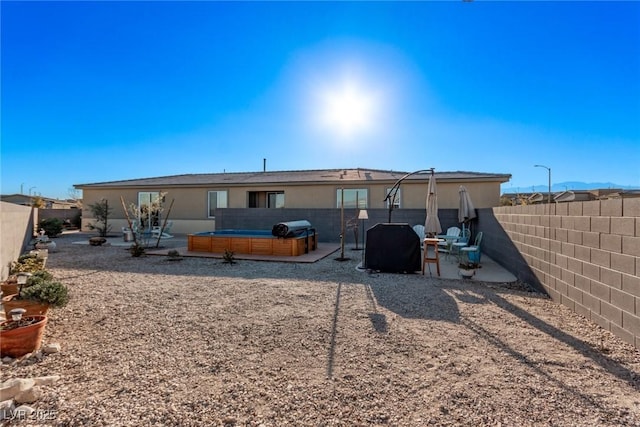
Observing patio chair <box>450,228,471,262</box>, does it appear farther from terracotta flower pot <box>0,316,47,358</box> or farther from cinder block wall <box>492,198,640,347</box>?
terracotta flower pot <box>0,316,47,358</box>

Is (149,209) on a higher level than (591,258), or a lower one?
higher

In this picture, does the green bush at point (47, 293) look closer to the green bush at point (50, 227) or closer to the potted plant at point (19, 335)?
the potted plant at point (19, 335)

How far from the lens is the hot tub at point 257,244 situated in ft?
30.5

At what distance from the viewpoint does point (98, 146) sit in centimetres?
1614

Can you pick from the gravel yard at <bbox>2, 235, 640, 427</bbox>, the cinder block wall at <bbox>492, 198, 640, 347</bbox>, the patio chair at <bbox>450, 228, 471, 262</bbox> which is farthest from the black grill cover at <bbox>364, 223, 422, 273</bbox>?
the cinder block wall at <bbox>492, 198, 640, 347</bbox>

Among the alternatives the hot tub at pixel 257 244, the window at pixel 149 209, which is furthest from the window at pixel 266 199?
the hot tub at pixel 257 244

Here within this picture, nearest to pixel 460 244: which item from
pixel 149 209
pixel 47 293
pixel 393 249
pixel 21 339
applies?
pixel 393 249

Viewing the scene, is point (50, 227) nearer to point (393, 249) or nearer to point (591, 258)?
point (393, 249)

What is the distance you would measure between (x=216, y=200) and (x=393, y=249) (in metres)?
11.2

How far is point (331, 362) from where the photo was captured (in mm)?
2748

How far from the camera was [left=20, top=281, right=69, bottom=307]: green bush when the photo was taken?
11.0ft

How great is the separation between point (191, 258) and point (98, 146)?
11500mm

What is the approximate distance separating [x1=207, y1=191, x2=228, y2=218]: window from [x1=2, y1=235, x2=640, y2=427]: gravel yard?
10599 millimetres

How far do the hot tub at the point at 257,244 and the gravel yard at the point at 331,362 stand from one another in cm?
416
